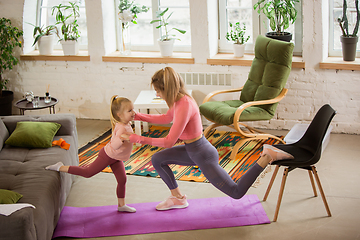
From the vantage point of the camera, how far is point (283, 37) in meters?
5.05

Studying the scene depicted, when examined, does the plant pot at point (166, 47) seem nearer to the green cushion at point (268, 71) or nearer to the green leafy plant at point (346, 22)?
the green cushion at point (268, 71)

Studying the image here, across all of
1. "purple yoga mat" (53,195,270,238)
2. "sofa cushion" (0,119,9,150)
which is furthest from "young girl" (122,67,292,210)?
"sofa cushion" (0,119,9,150)

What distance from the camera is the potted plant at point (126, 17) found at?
5496 millimetres

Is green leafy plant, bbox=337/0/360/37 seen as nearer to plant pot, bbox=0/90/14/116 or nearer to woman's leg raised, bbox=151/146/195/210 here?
woman's leg raised, bbox=151/146/195/210

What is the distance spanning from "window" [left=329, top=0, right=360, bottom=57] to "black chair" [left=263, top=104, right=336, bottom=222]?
2.24 metres

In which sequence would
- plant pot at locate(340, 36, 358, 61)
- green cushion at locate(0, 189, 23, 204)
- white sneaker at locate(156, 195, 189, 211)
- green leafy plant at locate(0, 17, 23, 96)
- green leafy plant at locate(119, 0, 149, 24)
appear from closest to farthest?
green cushion at locate(0, 189, 23, 204)
white sneaker at locate(156, 195, 189, 211)
plant pot at locate(340, 36, 358, 61)
green leafy plant at locate(119, 0, 149, 24)
green leafy plant at locate(0, 17, 23, 96)

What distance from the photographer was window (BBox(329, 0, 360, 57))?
508cm

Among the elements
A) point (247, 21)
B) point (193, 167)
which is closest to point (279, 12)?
point (247, 21)

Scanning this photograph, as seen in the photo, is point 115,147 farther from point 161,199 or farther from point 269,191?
point 269,191

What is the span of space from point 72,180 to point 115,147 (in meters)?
1.03

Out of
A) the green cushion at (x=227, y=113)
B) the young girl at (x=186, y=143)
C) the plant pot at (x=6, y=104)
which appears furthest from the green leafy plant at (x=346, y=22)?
the plant pot at (x=6, y=104)

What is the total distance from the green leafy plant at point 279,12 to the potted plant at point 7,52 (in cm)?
333

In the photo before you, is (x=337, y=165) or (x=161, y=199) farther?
(x=337, y=165)

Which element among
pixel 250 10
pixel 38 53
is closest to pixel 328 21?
pixel 250 10
